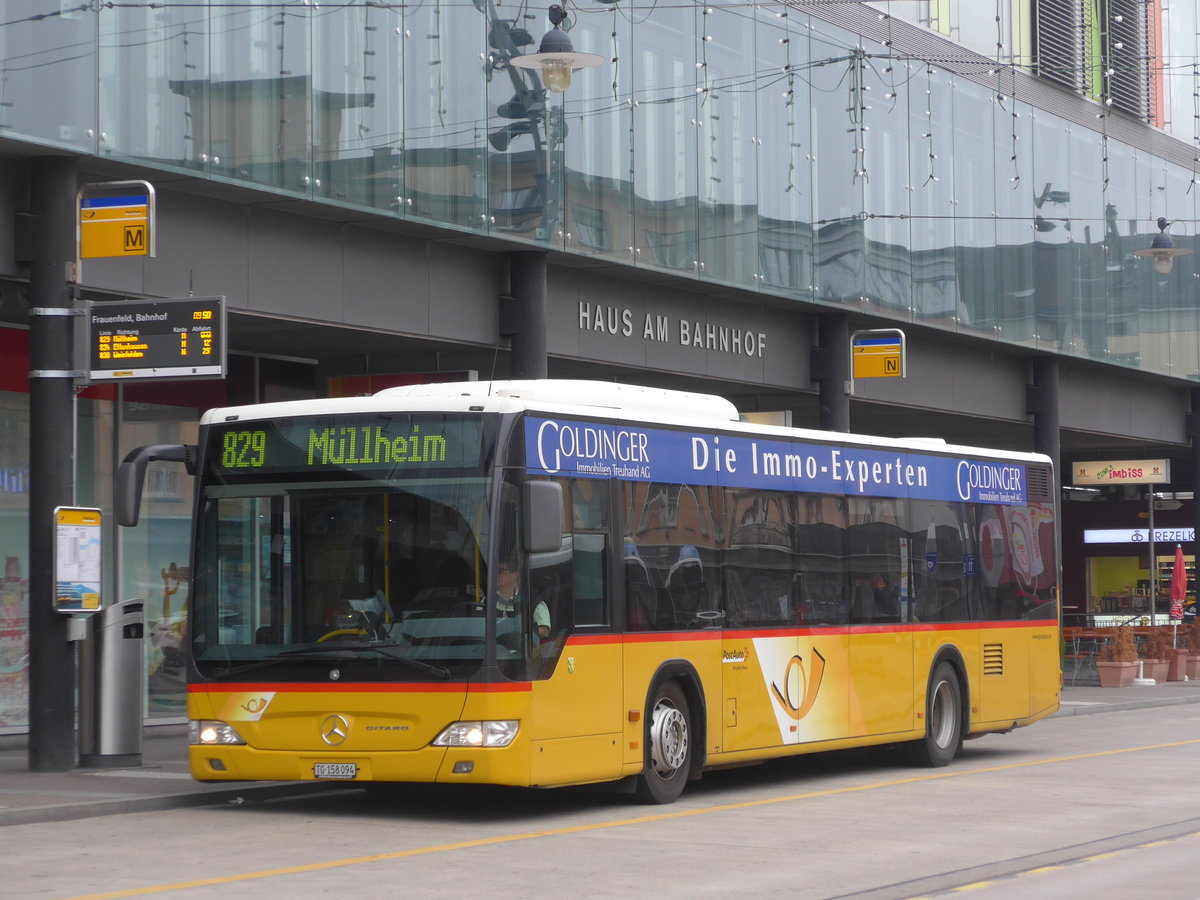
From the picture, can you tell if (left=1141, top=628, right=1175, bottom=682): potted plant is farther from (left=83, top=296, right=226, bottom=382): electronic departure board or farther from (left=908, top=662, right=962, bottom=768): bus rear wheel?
(left=83, top=296, right=226, bottom=382): electronic departure board

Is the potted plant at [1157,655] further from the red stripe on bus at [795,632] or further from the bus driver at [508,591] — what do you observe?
the bus driver at [508,591]

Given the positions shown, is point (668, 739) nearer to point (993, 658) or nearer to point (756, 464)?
point (756, 464)

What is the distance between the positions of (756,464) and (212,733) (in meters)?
5.16

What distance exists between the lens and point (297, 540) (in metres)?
13.6

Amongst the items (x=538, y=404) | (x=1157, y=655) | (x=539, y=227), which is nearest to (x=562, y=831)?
(x=538, y=404)

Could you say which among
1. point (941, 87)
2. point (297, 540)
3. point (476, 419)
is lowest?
point (297, 540)

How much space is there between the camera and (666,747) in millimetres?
14703

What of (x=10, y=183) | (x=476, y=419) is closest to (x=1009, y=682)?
(x=476, y=419)

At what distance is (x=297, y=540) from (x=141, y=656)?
4.01 meters

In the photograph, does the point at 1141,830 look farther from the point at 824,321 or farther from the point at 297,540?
the point at 824,321

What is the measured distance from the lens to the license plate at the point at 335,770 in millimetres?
13273

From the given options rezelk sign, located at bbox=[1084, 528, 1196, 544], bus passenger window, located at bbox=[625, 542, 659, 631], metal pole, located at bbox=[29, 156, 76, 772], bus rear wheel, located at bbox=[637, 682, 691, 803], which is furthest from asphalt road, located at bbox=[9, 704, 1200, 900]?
rezelk sign, located at bbox=[1084, 528, 1196, 544]

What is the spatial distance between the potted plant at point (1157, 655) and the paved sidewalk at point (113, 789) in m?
21.8

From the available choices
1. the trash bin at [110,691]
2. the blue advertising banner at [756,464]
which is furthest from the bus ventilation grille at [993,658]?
the trash bin at [110,691]
